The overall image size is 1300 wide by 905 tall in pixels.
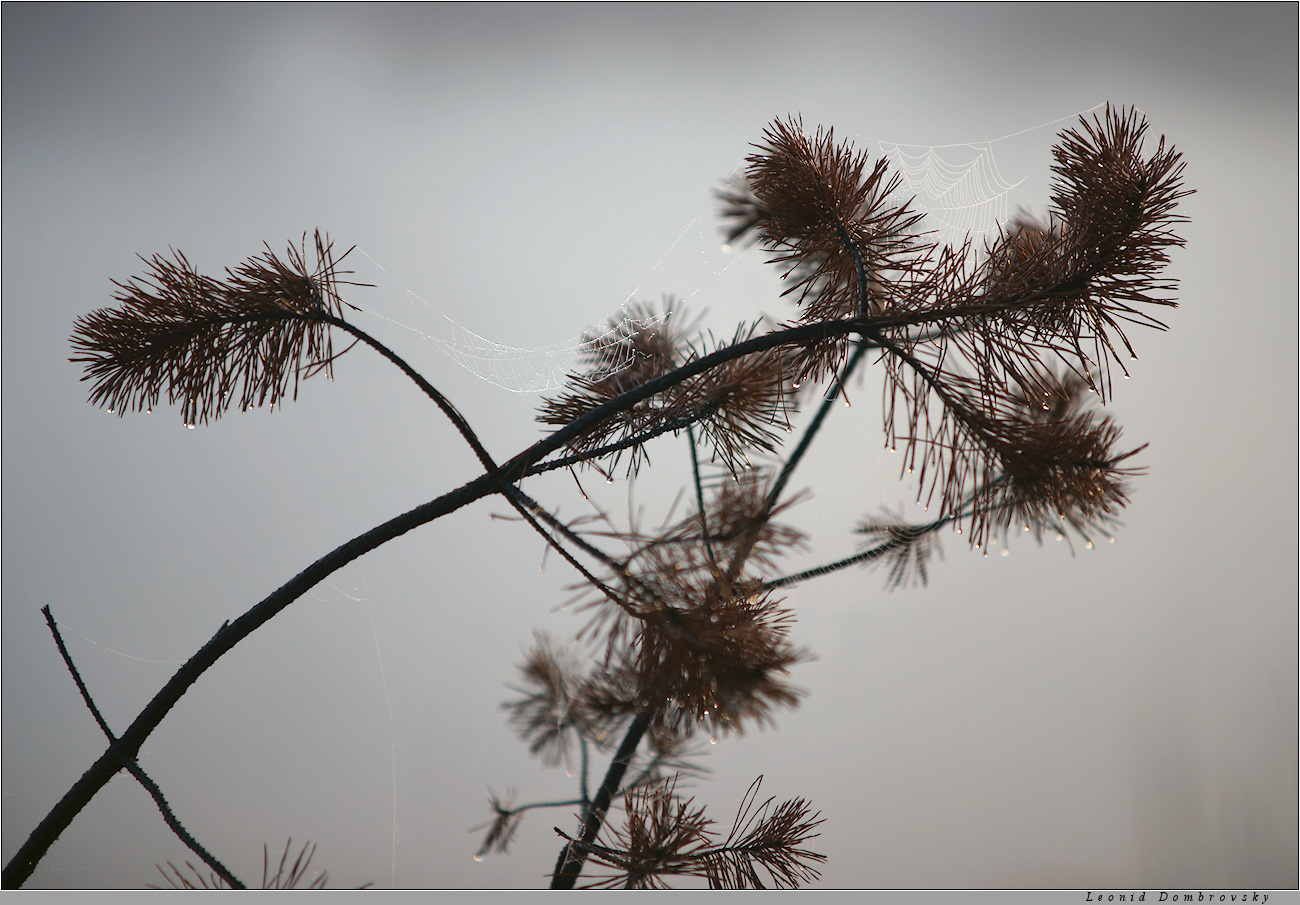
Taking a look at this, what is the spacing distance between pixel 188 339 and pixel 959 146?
2.22 feet

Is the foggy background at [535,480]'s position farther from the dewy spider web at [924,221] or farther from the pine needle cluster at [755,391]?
the pine needle cluster at [755,391]

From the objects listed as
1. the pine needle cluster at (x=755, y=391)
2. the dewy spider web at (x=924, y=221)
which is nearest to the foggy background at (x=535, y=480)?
the dewy spider web at (x=924, y=221)

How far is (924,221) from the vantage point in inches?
22.3

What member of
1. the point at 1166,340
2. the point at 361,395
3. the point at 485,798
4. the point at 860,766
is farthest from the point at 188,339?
the point at 1166,340

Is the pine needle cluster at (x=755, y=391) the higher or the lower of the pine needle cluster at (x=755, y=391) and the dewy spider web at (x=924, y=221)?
the lower

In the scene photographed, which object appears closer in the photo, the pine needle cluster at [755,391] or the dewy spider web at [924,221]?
the pine needle cluster at [755,391]

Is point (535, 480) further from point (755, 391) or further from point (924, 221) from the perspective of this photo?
point (924, 221)

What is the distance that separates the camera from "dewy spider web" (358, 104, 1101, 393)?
0.52m

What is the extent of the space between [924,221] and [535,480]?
41 centimetres

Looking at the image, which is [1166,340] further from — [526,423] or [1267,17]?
[526,423]

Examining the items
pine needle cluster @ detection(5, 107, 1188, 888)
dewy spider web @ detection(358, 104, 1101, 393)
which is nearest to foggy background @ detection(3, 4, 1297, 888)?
dewy spider web @ detection(358, 104, 1101, 393)

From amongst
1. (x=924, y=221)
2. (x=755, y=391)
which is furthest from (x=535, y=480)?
(x=924, y=221)

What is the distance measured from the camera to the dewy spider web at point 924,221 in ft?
→ 1.70

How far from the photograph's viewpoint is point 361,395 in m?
0.56
